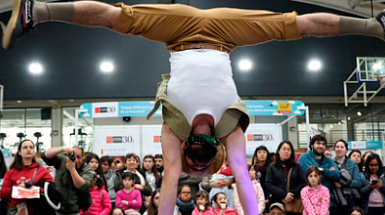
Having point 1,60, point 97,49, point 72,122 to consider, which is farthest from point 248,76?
point 1,60

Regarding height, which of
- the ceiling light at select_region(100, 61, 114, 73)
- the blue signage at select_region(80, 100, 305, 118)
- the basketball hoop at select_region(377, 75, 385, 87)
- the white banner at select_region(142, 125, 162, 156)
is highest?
the ceiling light at select_region(100, 61, 114, 73)

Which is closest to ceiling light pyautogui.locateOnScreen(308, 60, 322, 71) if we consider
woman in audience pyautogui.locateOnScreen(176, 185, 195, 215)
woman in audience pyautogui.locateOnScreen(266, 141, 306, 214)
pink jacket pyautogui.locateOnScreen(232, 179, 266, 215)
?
woman in audience pyautogui.locateOnScreen(266, 141, 306, 214)

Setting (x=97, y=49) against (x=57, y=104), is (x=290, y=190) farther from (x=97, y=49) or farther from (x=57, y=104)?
(x=57, y=104)

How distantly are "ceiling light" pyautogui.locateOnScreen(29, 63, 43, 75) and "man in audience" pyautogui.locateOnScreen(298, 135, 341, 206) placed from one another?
881 cm

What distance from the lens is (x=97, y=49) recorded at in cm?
1241

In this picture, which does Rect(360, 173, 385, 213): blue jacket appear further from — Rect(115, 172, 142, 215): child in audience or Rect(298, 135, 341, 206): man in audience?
Rect(115, 172, 142, 215): child in audience

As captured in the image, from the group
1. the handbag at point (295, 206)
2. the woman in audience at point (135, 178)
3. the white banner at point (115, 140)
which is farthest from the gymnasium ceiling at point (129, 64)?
the handbag at point (295, 206)

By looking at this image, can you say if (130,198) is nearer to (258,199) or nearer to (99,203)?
(99,203)

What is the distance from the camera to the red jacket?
15.5 feet

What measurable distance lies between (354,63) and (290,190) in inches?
327

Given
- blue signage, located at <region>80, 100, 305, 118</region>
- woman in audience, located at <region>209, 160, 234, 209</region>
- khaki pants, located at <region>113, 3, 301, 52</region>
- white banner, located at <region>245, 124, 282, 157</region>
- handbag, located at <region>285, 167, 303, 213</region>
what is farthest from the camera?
blue signage, located at <region>80, 100, 305, 118</region>

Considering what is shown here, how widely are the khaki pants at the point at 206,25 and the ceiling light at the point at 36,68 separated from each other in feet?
32.7

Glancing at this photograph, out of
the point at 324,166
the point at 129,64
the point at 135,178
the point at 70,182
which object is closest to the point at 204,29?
the point at 70,182

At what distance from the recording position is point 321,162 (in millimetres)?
5359
